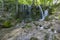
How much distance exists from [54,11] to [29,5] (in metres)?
2.70

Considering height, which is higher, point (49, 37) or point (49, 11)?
point (49, 11)

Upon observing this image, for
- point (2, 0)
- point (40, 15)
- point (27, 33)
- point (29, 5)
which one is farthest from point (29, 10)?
point (27, 33)

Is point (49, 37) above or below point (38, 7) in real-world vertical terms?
below

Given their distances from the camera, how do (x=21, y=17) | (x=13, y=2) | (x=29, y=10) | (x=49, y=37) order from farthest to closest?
(x=13, y=2) < (x=29, y=10) < (x=21, y=17) < (x=49, y=37)

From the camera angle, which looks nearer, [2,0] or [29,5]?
[29,5]

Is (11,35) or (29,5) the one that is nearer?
(11,35)

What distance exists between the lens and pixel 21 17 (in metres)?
11.2

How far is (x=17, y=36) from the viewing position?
6.84m

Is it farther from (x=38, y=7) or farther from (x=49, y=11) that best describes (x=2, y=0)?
(x=49, y=11)

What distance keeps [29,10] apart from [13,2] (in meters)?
2.22

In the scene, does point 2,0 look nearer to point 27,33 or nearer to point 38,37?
point 27,33

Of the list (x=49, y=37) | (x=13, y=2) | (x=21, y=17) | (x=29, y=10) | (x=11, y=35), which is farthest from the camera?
(x=13, y=2)

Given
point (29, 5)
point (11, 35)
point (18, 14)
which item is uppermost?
point (29, 5)

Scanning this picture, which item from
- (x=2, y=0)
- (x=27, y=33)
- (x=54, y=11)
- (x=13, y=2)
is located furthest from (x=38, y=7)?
(x=27, y=33)
